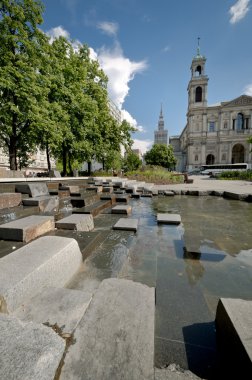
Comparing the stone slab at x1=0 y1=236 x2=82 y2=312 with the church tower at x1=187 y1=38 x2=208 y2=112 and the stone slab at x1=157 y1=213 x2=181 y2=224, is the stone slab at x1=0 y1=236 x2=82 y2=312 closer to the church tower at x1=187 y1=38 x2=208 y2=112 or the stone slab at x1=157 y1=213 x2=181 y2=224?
the stone slab at x1=157 y1=213 x2=181 y2=224

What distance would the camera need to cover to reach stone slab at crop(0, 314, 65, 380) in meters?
0.85

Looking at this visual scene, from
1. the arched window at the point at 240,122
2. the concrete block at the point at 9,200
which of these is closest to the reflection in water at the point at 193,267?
the concrete block at the point at 9,200

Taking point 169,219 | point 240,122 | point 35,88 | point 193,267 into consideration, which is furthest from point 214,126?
point 193,267

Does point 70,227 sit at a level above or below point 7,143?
below

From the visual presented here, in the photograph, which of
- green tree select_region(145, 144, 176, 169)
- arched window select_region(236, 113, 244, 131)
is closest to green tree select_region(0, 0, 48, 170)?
green tree select_region(145, 144, 176, 169)

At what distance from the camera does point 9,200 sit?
15.5ft

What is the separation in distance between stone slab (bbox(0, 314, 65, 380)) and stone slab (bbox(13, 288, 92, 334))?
24cm

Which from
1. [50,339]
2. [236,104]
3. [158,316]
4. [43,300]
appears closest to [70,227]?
[43,300]

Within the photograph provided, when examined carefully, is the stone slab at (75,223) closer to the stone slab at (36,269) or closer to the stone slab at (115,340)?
the stone slab at (36,269)

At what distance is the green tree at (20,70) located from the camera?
37.9 feet

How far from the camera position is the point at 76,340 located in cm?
118

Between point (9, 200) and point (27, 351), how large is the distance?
449cm

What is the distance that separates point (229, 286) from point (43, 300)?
1.93m

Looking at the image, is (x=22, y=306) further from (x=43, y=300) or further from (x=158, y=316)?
(x=158, y=316)
